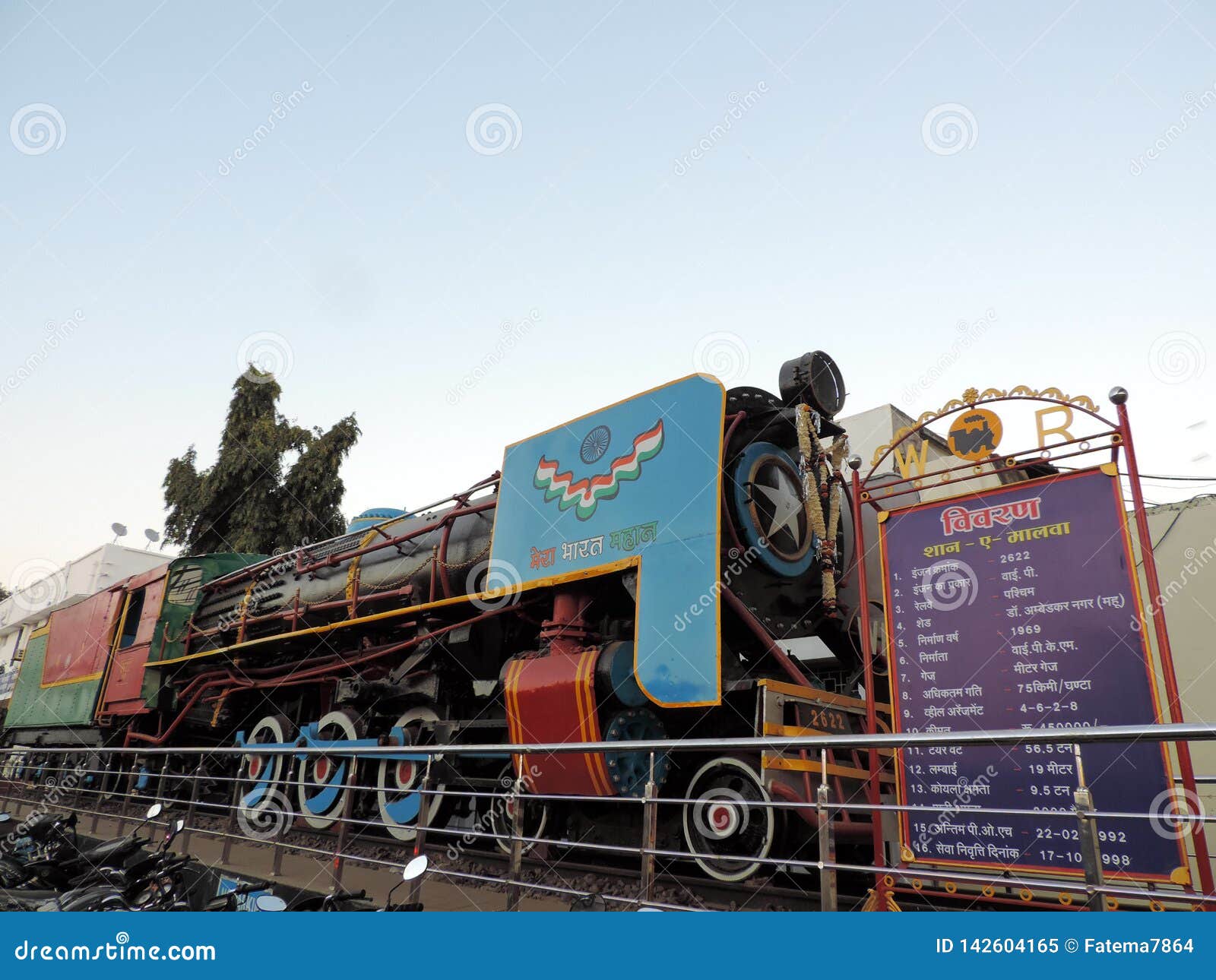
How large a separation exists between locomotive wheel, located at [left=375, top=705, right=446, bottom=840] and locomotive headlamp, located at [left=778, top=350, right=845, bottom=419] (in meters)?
3.80

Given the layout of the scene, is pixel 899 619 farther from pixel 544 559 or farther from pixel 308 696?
pixel 308 696

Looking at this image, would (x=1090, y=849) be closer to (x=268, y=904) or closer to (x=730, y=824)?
(x=730, y=824)

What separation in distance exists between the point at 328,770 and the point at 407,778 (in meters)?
1.16

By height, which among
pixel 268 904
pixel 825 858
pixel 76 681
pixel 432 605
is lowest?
pixel 268 904

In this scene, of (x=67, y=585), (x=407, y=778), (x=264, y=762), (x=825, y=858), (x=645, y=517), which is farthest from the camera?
(x=67, y=585)

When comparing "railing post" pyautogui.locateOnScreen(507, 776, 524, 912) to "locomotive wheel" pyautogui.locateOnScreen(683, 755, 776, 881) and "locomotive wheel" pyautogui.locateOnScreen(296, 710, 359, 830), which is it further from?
"locomotive wheel" pyautogui.locateOnScreen(296, 710, 359, 830)

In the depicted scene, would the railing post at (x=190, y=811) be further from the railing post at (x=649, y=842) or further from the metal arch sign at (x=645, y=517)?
the railing post at (x=649, y=842)

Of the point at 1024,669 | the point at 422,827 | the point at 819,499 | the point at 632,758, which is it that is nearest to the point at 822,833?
the point at 1024,669

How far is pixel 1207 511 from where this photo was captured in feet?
23.0

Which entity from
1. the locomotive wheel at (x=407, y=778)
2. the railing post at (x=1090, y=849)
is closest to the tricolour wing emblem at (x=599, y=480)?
the locomotive wheel at (x=407, y=778)

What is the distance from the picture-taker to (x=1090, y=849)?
7.34 feet

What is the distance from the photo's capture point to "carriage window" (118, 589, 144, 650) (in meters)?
10.9
